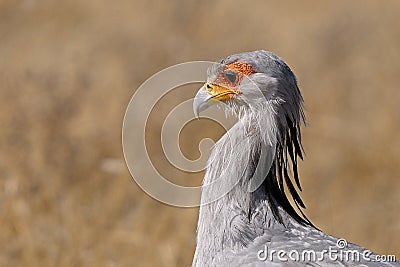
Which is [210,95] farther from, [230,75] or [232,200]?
[232,200]

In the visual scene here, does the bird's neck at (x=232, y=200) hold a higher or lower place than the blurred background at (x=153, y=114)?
lower

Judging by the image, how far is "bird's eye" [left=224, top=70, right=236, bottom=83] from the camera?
5047mm

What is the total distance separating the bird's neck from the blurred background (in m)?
2.62

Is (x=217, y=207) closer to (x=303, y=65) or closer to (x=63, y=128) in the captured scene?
(x=63, y=128)

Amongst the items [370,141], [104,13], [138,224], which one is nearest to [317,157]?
[370,141]

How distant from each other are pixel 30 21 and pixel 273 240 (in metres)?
9.22

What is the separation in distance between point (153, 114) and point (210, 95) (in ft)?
19.7

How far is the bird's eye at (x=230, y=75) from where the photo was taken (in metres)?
5.05

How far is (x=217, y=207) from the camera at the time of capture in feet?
16.4
